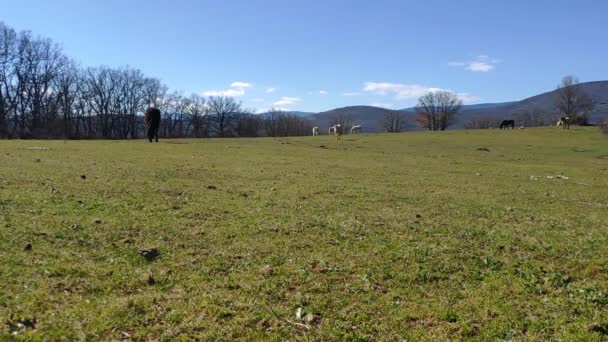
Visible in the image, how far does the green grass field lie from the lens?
381 cm

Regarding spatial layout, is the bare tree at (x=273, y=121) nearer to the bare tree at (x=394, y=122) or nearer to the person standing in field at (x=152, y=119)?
the bare tree at (x=394, y=122)

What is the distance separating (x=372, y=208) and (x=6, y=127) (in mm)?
71894

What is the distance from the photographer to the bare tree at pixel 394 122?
5507 inches

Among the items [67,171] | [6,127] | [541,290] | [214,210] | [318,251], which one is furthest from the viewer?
[6,127]

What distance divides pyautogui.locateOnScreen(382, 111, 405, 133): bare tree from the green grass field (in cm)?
13166

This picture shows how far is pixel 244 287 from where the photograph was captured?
458 cm

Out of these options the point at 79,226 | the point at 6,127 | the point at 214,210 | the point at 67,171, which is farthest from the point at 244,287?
the point at 6,127

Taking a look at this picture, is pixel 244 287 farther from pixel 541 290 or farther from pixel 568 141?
pixel 568 141

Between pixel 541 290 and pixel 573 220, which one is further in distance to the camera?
pixel 573 220

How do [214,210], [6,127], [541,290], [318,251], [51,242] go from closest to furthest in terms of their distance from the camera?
[541,290] < [51,242] < [318,251] < [214,210] < [6,127]

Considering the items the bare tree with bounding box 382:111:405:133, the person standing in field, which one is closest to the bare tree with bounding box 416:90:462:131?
the bare tree with bounding box 382:111:405:133

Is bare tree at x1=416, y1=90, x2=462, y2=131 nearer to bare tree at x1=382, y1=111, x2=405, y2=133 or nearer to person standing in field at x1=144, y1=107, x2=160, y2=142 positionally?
bare tree at x1=382, y1=111, x2=405, y2=133

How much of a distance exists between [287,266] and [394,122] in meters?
140

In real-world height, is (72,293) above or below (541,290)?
above
